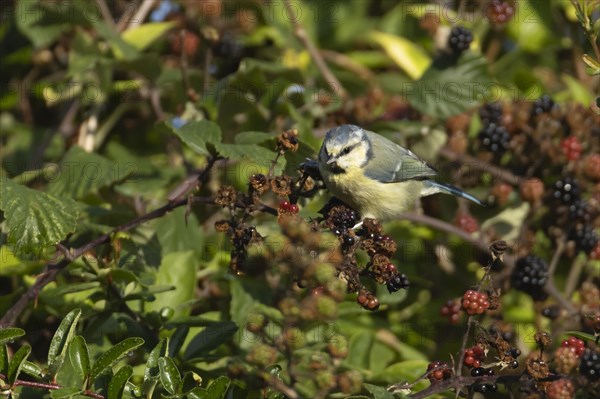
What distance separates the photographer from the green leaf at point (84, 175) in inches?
113

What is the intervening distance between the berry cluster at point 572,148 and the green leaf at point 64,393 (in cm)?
197

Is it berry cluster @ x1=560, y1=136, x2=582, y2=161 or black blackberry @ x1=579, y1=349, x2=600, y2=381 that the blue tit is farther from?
black blackberry @ x1=579, y1=349, x2=600, y2=381

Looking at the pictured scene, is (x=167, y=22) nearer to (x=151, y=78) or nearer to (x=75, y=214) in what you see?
(x=151, y=78)

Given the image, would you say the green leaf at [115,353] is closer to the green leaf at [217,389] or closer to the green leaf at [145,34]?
the green leaf at [217,389]

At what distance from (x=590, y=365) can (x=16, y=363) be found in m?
1.27

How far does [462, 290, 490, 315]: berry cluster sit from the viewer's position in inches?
76.9

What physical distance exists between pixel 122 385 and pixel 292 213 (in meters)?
0.56

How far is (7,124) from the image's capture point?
3789 mm

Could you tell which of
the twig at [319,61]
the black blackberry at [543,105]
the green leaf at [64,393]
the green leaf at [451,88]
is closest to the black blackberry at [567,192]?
the black blackberry at [543,105]

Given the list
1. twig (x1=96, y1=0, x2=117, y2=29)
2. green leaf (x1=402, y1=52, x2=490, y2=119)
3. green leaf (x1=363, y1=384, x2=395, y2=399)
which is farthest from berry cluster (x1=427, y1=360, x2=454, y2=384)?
twig (x1=96, y1=0, x2=117, y2=29)

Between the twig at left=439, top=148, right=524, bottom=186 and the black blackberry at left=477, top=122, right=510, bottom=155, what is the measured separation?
8 cm

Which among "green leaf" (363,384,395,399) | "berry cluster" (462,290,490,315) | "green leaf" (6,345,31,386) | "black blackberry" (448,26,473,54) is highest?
"berry cluster" (462,290,490,315)

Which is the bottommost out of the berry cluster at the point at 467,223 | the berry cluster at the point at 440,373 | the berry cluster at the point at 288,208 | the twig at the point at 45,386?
the berry cluster at the point at 467,223

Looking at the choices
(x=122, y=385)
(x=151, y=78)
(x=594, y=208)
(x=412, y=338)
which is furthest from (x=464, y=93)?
(x=122, y=385)
